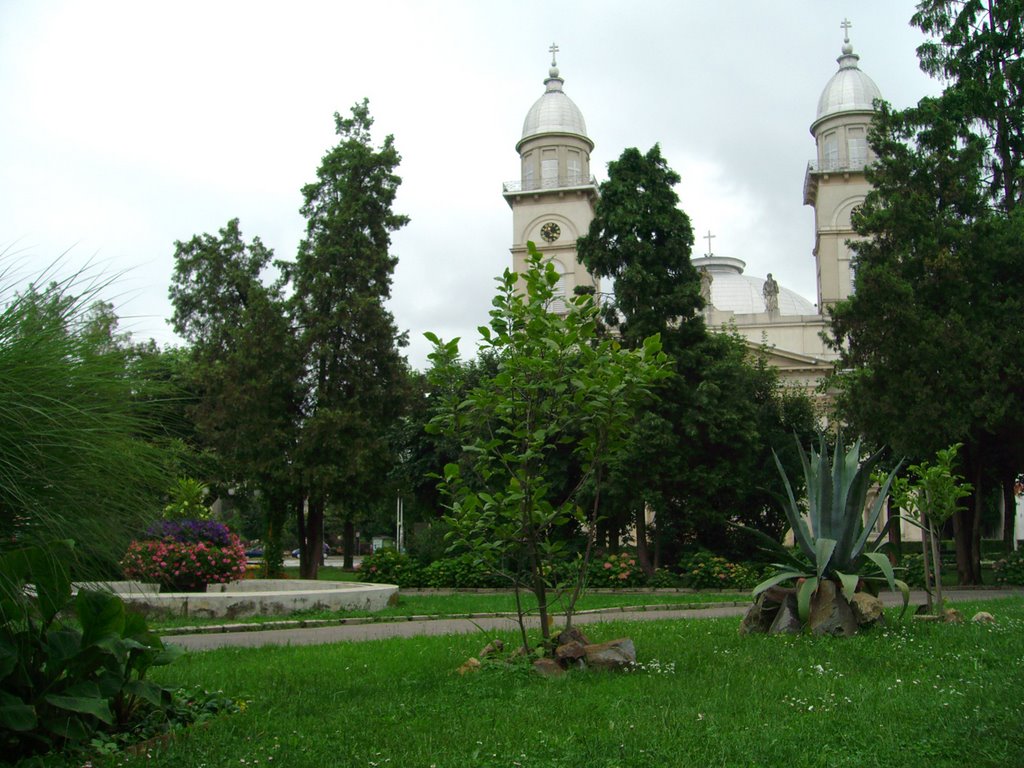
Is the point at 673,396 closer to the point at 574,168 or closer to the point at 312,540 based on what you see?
the point at 312,540

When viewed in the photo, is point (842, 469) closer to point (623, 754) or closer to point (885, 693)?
point (885, 693)

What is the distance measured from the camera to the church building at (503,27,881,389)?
52.8 meters

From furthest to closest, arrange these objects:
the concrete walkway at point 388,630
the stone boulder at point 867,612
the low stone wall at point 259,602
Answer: the low stone wall at point 259,602 < the concrete walkway at point 388,630 < the stone boulder at point 867,612

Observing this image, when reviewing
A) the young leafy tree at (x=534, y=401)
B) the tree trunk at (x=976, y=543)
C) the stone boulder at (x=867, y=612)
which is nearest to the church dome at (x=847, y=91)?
the tree trunk at (x=976, y=543)

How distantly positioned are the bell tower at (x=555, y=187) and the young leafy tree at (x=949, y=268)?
95.5 feet

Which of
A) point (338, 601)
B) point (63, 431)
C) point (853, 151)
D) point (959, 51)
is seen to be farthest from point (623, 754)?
point (853, 151)

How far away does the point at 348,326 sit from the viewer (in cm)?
2852

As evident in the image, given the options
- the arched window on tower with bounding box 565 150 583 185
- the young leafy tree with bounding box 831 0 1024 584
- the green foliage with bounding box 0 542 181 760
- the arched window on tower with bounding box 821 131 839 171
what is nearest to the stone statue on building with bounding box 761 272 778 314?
the arched window on tower with bounding box 821 131 839 171

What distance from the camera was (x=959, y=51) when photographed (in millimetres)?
24078

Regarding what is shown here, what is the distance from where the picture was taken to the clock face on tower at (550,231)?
5359 centimetres

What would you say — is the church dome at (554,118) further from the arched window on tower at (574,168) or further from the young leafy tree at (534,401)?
the young leafy tree at (534,401)

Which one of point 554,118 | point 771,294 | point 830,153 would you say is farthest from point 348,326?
point 830,153

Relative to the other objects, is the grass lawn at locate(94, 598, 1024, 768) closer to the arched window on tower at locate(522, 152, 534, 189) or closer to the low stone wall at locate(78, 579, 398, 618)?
the low stone wall at locate(78, 579, 398, 618)

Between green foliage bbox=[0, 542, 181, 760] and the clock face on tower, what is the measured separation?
49.3 m
